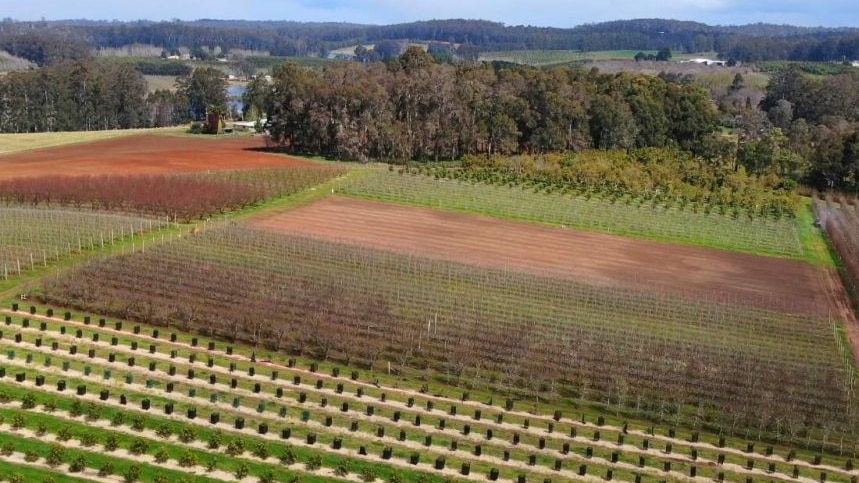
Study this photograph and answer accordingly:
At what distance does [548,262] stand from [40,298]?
24.1 m

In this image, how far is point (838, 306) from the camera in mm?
38750

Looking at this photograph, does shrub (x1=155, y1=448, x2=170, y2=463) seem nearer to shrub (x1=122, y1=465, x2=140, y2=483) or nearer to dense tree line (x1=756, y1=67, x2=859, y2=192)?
shrub (x1=122, y1=465, x2=140, y2=483)

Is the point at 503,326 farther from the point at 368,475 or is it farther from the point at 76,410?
the point at 76,410

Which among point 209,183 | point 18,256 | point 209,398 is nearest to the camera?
point 209,398

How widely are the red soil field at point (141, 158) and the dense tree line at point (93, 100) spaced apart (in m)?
18.7

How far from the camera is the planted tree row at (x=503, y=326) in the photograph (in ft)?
89.8

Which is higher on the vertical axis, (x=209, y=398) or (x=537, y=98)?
(x=537, y=98)

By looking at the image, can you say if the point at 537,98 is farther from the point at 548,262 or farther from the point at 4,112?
the point at 4,112

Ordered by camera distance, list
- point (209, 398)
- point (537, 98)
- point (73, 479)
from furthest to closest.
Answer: point (537, 98), point (209, 398), point (73, 479)

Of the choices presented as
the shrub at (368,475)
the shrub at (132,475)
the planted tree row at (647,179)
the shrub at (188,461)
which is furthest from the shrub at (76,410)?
the planted tree row at (647,179)

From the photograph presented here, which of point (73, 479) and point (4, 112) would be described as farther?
point (4, 112)

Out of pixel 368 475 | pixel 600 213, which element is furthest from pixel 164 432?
pixel 600 213

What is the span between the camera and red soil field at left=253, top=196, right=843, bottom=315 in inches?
1594

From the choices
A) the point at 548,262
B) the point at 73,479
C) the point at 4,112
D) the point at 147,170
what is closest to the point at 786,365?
the point at 548,262
